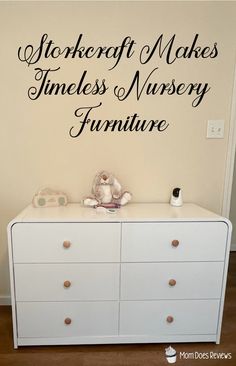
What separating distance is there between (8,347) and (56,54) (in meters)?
1.83

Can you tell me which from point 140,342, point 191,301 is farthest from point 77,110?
point 140,342

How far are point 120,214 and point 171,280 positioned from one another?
0.48m

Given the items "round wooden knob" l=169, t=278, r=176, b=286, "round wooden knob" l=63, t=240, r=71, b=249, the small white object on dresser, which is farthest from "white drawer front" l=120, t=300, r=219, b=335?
"round wooden knob" l=63, t=240, r=71, b=249

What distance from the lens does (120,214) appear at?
1488 millimetres

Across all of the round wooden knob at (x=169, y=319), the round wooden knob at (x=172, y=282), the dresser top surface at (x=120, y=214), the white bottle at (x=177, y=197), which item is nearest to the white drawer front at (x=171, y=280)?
the round wooden knob at (x=172, y=282)

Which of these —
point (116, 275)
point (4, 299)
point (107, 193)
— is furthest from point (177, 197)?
point (4, 299)

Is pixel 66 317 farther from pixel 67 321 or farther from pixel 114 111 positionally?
pixel 114 111

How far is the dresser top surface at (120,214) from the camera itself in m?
1.39

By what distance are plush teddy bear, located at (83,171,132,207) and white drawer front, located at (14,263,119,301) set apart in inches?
15.5

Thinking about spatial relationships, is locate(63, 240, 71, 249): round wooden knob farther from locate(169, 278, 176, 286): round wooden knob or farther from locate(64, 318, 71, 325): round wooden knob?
locate(169, 278, 176, 286): round wooden knob

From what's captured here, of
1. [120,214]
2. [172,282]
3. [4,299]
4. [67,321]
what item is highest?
[120,214]

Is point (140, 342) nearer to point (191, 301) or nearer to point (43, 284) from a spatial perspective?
point (191, 301)

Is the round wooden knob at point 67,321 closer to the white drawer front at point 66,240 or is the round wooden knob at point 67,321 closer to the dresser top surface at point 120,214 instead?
the white drawer front at point 66,240

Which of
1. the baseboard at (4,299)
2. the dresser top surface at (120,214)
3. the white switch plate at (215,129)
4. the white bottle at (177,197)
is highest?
the white switch plate at (215,129)
